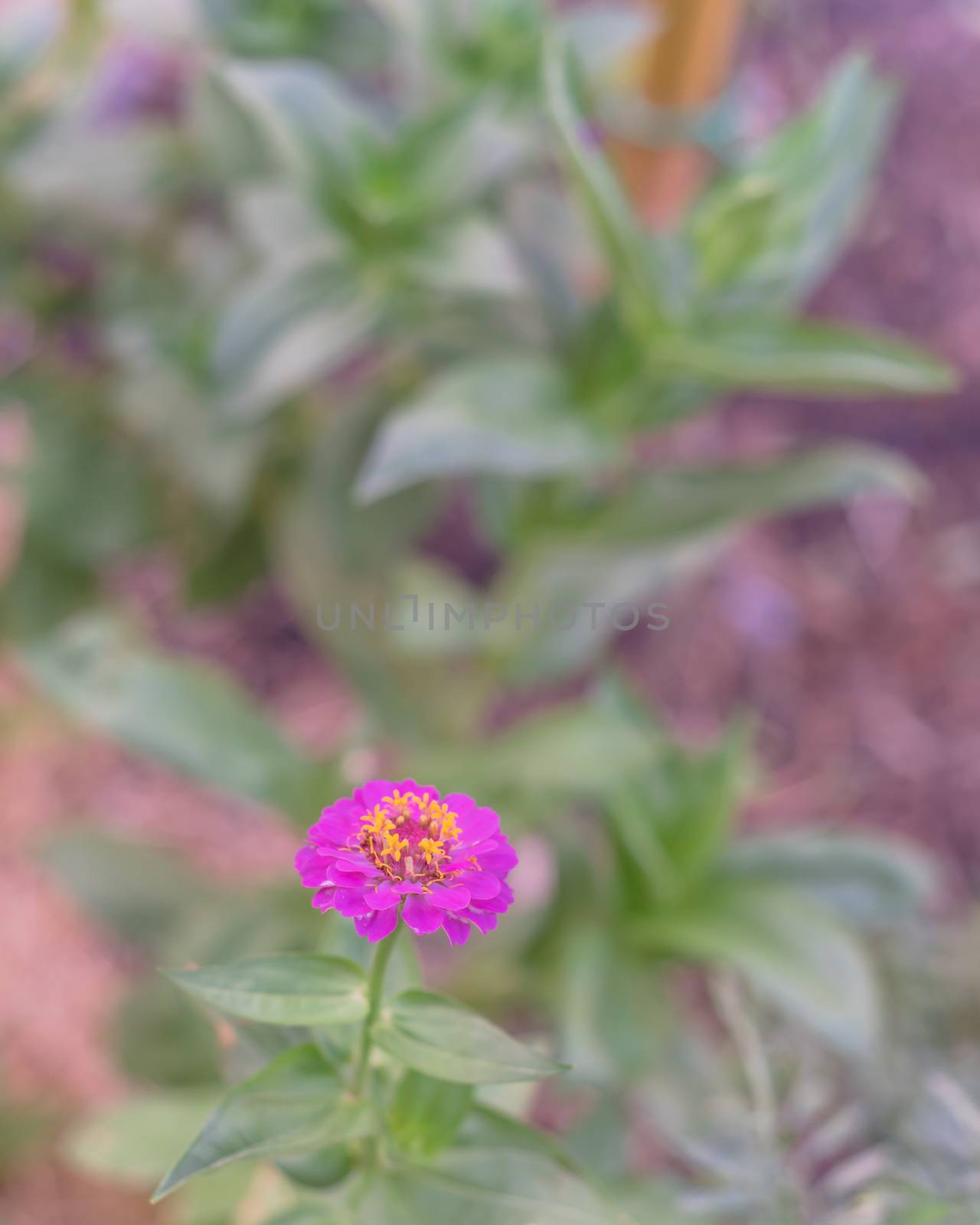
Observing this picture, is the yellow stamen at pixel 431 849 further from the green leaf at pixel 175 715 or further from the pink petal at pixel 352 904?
the green leaf at pixel 175 715

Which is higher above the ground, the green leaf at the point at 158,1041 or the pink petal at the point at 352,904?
the pink petal at the point at 352,904

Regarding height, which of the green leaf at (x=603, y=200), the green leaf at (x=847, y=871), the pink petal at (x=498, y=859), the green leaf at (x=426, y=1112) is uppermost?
the green leaf at (x=603, y=200)

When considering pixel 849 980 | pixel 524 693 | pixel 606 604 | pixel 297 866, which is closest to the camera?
pixel 297 866

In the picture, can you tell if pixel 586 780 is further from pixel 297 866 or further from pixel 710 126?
pixel 710 126

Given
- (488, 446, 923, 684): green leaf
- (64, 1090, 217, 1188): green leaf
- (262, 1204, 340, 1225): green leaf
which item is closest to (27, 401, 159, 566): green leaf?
(488, 446, 923, 684): green leaf

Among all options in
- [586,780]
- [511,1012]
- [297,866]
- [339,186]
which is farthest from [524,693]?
[297,866]

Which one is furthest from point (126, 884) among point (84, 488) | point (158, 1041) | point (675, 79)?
point (675, 79)

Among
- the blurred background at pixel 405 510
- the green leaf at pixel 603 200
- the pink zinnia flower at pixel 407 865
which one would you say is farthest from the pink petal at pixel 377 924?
the green leaf at pixel 603 200
